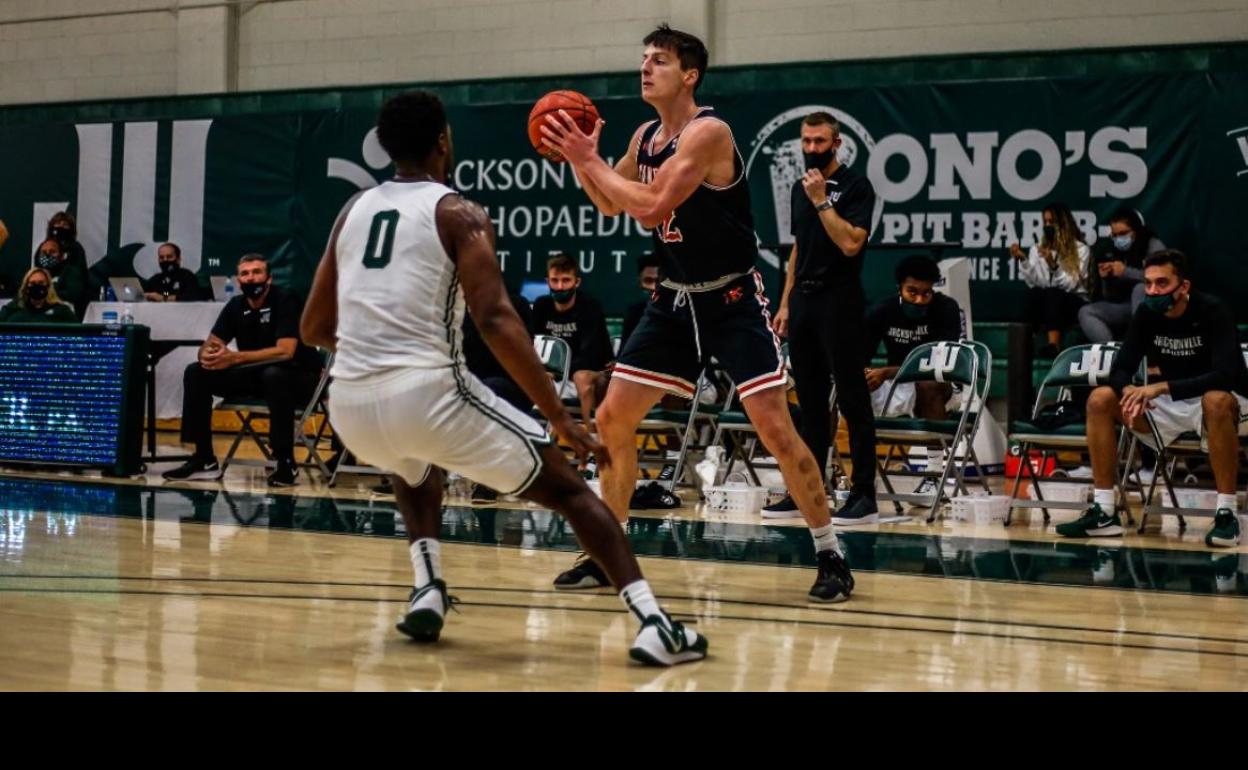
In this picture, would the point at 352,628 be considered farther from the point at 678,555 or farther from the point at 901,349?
the point at 901,349

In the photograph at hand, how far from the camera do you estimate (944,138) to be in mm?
12547

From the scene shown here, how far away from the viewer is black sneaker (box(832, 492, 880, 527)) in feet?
26.6

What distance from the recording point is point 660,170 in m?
5.18

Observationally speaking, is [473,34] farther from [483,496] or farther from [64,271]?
[483,496]

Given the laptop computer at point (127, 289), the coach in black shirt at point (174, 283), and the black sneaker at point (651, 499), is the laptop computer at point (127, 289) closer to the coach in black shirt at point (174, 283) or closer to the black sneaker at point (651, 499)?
the coach in black shirt at point (174, 283)

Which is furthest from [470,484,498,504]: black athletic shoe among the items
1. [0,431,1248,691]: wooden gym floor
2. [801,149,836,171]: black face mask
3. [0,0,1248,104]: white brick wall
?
[0,0,1248,104]: white brick wall

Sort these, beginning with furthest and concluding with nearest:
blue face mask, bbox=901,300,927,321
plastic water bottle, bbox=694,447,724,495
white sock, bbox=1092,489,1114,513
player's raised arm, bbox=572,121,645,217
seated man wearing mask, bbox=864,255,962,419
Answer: plastic water bottle, bbox=694,447,724,495
blue face mask, bbox=901,300,927,321
seated man wearing mask, bbox=864,255,962,419
white sock, bbox=1092,489,1114,513
player's raised arm, bbox=572,121,645,217

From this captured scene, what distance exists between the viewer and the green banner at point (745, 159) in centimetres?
1180

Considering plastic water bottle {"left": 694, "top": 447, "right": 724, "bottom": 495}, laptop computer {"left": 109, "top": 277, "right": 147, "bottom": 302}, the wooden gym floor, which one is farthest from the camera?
laptop computer {"left": 109, "top": 277, "right": 147, "bottom": 302}

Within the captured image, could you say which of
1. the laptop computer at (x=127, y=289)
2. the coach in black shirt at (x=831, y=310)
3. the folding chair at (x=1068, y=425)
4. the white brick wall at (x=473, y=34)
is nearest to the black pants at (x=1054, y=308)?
the white brick wall at (x=473, y=34)

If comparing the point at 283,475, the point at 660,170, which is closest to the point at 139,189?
the point at 283,475

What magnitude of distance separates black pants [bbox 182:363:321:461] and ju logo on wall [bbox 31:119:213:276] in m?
5.94

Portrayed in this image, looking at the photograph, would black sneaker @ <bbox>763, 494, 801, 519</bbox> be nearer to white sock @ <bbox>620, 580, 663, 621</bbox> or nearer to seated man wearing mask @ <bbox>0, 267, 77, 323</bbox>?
white sock @ <bbox>620, 580, 663, 621</bbox>
